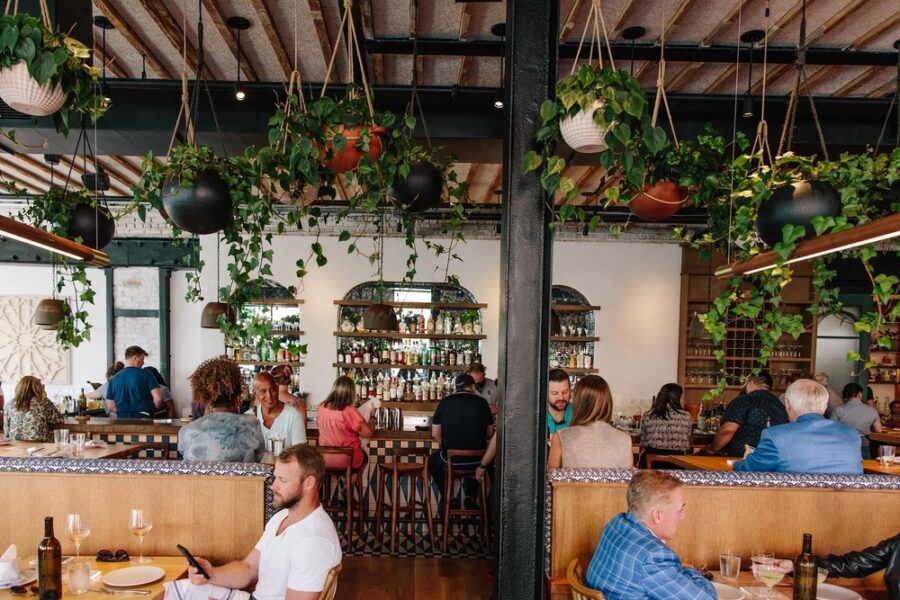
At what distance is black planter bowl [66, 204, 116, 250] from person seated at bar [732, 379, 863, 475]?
4.38 m

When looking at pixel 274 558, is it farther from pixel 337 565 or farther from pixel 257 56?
pixel 257 56

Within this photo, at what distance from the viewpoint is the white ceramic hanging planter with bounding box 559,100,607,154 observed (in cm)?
230

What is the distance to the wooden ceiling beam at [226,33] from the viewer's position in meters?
3.48

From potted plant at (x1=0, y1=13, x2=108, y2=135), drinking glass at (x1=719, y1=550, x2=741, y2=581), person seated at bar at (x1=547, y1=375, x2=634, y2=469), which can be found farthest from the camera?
person seated at bar at (x1=547, y1=375, x2=634, y2=469)

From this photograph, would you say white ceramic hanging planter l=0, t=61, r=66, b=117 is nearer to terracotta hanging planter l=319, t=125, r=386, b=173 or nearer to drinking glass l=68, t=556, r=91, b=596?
terracotta hanging planter l=319, t=125, r=386, b=173

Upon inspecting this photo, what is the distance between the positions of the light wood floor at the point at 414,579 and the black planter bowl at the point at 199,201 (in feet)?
9.29

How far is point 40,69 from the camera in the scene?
221 cm

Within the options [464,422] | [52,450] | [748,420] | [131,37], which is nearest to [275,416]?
[464,422]

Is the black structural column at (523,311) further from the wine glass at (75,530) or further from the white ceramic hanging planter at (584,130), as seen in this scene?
the wine glass at (75,530)

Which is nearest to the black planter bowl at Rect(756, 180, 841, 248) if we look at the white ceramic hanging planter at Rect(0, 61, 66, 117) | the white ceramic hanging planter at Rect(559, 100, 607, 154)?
the white ceramic hanging planter at Rect(559, 100, 607, 154)

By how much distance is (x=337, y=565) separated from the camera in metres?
2.46

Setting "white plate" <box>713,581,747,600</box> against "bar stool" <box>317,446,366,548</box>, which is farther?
"bar stool" <box>317,446,366,548</box>

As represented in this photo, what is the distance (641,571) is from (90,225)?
3.83m

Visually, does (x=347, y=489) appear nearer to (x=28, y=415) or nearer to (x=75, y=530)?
(x=75, y=530)
